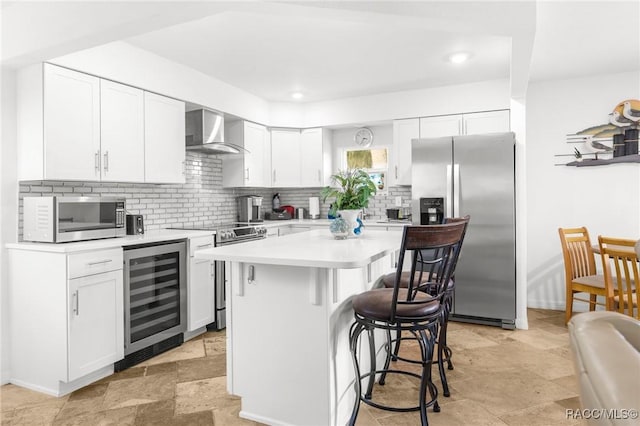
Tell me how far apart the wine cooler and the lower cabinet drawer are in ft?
0.28

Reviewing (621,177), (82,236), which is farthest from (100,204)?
(621,177)

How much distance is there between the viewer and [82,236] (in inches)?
114

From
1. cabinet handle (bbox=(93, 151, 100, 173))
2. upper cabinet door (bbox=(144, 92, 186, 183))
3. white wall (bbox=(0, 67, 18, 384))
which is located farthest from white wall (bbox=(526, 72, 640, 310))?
white wall (bbox=(0, 67, 18, 384))

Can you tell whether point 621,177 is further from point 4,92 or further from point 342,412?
point 4,92

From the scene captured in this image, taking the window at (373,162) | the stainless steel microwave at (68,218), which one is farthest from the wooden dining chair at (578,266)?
the stainless steel microwave at (68,218)

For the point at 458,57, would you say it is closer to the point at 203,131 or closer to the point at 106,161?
the point at 203,131

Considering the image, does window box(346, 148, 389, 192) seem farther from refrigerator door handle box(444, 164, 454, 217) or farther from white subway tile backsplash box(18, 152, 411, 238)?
refrigerator door handle box(444, 164, 454, 217)

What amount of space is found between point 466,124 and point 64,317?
4.31 m

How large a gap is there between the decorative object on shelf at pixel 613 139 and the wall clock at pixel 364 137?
2405mm

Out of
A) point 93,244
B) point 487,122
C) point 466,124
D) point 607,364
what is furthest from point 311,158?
point 607,364

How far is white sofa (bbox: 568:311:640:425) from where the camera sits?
44 centimetres

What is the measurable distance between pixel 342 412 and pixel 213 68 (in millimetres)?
3413

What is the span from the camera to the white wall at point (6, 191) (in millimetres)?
2793

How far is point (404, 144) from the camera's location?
4957mm
